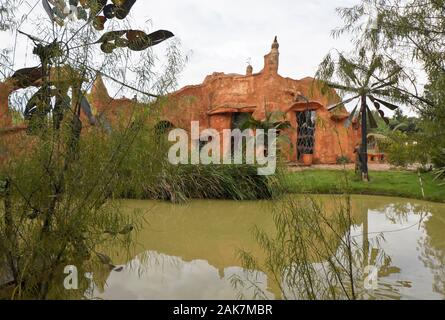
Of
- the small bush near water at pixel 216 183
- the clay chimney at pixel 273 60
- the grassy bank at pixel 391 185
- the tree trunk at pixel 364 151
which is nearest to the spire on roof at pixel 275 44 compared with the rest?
the clay chimney at pixel 273 60

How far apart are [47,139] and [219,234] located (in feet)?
10.7

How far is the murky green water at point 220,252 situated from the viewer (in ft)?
10.9

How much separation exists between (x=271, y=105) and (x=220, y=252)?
37.4 feet

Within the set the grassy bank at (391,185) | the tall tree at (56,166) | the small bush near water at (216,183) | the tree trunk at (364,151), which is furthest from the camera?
the tree trunk at (364,151)

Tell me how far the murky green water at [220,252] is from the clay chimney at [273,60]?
8613mm

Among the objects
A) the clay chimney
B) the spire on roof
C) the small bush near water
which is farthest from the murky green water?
the spire on roof

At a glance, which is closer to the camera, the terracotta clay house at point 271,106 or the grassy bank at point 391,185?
the grassy bank at point 391,185

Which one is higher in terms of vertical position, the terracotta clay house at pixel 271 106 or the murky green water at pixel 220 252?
the terracotta clay house at pixel 271 106

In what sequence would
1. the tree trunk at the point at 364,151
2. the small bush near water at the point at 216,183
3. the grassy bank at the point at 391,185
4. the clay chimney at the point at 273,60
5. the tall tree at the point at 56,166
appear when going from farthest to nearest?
the clay chimney at the point at 273,60 < the tree trunk at the point at 364,151 < the grassy bank at the point at 391,185 < the small bush near water at the point at 216,183 < the tall tree at the point at 56,166

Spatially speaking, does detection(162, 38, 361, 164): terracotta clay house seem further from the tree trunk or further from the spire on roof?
the tree trunk

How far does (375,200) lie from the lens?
9359 millimetres

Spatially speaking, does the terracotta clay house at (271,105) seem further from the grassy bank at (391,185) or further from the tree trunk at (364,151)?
the grassy bank at (391,185)

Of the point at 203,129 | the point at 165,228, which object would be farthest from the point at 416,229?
the point at 203,129

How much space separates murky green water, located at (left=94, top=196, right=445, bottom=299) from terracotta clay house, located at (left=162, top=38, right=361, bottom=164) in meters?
7.73
